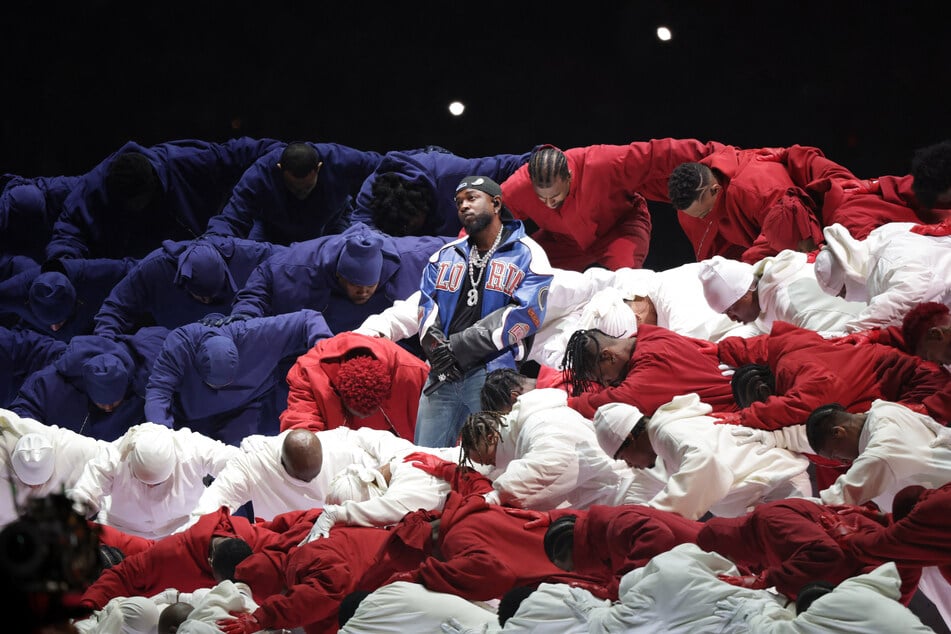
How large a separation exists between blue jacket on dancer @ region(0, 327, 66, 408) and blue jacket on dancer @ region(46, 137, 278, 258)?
1.80 ft

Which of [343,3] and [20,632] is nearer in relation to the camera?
[20,632]

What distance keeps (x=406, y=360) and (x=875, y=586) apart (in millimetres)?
2987

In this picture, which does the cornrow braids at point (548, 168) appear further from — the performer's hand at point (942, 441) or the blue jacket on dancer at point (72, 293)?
the performer's hand at point (942, 441)

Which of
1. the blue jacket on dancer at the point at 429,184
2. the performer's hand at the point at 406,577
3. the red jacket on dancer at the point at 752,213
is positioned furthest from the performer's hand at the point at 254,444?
the red jacket on dancer at the point at 752,213

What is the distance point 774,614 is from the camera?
2953 mm

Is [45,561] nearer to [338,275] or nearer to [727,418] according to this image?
[727,418]

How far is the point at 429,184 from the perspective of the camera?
6699 millimetres

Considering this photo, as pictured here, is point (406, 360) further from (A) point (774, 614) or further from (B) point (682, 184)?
(A) point (774, 614)

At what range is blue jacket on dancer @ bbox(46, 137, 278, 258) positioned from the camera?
6996mm

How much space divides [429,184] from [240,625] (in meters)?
3.26

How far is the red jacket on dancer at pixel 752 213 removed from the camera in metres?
5.38

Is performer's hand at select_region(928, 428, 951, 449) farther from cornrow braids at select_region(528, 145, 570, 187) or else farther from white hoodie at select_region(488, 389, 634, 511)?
cornrow braids at select_region(528, 145, 570, 187)

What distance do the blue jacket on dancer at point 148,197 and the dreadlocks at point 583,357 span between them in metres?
3.09

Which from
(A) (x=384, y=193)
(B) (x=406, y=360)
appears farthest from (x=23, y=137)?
(B) (x=406, y=360)
